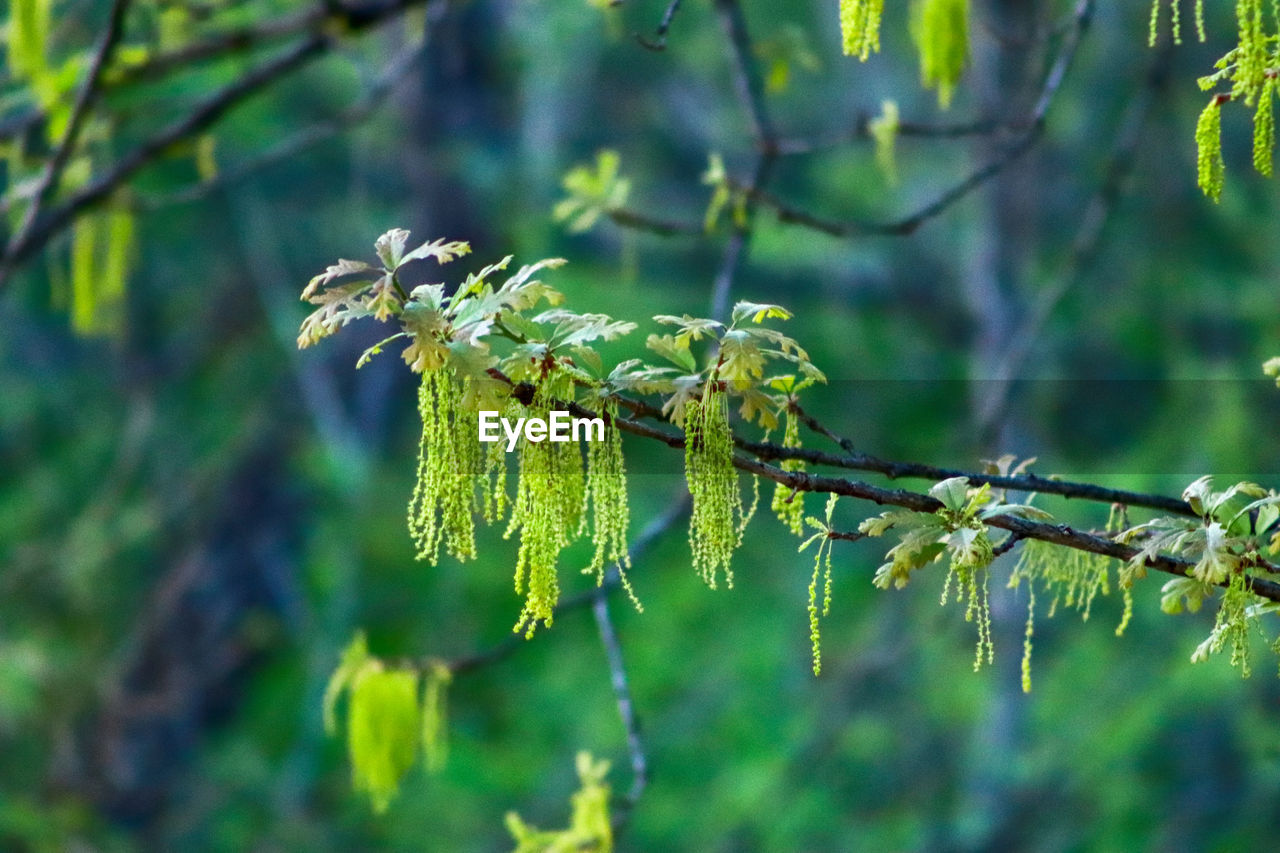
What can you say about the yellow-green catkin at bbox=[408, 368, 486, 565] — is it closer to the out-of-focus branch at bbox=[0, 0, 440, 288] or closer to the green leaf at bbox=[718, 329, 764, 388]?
the green leaf at bbox=[718, 329, 764, 388]

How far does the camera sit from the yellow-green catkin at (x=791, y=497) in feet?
3.08

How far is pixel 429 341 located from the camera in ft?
2.77

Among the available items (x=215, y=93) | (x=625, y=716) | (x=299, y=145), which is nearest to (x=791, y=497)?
(x=625, y=716)

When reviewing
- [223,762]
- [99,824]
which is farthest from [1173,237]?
[99,824]

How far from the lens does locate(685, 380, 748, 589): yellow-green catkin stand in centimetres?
89

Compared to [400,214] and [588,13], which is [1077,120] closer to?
[588,13]

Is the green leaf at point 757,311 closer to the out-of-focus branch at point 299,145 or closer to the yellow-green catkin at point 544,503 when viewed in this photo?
the yellow-green catkin at point 544,503

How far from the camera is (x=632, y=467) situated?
5531 mm

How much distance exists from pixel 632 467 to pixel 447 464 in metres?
4.65

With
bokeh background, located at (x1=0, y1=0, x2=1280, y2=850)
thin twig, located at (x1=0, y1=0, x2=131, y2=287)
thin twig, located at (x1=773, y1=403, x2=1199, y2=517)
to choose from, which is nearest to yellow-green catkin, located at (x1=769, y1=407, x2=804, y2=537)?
thin twig, located at (x1=773, y1=403, x2=1199, y2=517)

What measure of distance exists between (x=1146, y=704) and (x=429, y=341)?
13.2 feet

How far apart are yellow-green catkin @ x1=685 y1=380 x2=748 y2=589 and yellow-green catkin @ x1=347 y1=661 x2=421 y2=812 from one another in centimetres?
89

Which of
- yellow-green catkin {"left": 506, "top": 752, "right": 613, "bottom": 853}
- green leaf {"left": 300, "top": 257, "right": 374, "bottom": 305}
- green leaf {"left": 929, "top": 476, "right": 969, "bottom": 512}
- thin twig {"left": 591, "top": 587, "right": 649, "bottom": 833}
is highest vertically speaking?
green leaf {"left": 300, "top": 257, "right": 374, "bottom": 305}

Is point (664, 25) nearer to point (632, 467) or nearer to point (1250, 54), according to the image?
point (1250, 54)
